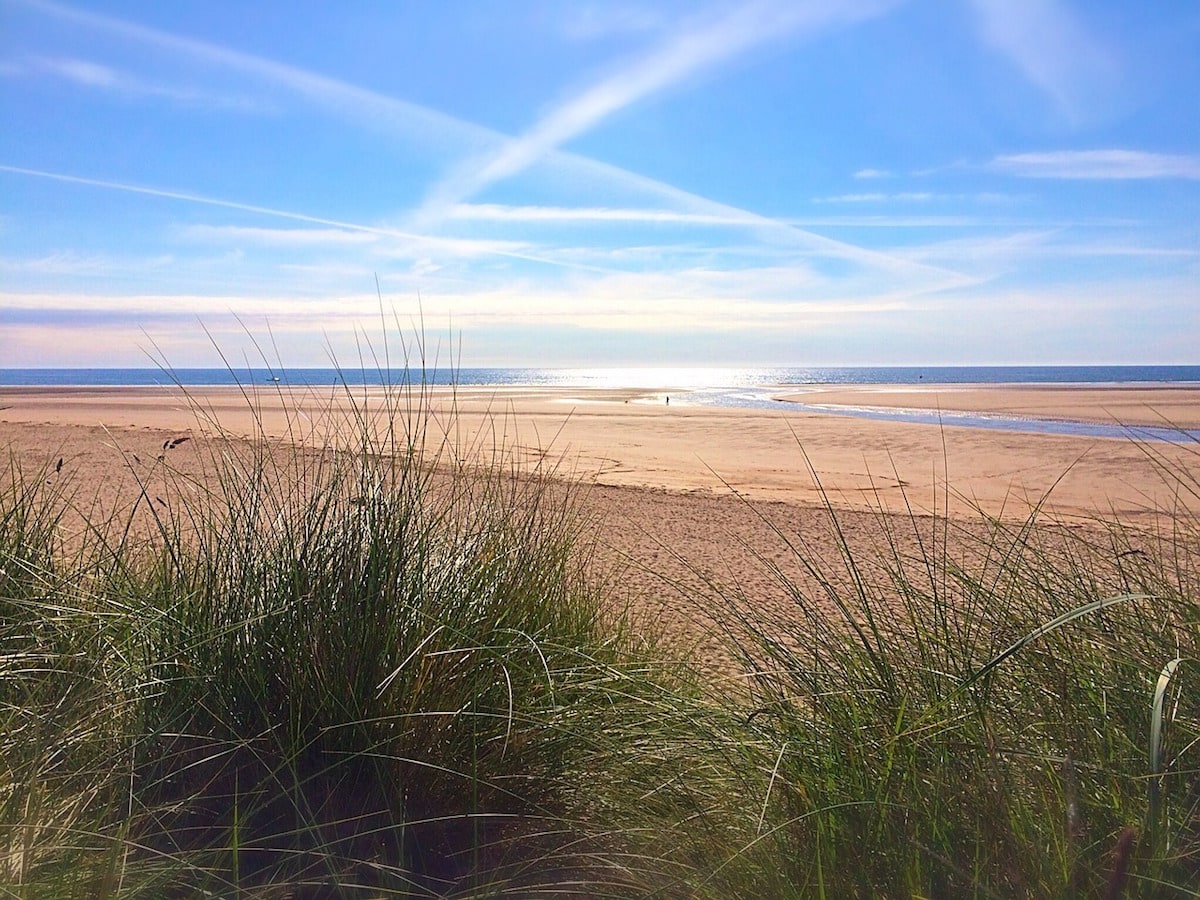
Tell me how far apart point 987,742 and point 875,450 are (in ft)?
60.3

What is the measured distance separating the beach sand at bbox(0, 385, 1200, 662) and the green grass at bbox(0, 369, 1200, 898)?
398 millimetres

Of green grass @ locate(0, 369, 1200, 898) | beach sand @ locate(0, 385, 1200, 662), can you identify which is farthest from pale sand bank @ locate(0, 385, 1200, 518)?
green grass @ locate(0, 369, 1200, 898)

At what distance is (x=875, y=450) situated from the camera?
19594mm

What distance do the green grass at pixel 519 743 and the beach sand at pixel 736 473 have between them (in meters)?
0.40

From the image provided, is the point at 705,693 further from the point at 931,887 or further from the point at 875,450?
the point at 875,450

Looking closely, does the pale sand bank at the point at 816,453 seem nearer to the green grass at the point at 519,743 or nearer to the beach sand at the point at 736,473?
the beach sand at the point at 736,473

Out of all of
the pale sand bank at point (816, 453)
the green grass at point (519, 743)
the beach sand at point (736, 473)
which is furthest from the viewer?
the pale sand bank at point (816, 453)

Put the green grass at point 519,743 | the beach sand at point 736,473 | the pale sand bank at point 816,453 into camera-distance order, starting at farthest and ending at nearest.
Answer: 1. the pale sand bank at point 816,453
2. the beach sand at point 736,473
3. the green grass at point 519,743

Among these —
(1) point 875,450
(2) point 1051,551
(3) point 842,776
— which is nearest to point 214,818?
(3) point 842,776

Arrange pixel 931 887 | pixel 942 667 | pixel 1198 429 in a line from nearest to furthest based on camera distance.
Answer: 1. pixel 931 887
2. pixel 942 667
3. pixel 1198 429

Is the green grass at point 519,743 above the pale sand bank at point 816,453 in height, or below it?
above

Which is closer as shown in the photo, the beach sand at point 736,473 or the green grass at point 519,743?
the green grass at point 519,743

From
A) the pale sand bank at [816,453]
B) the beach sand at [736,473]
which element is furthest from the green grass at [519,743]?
the pale sand bank at [816,453]

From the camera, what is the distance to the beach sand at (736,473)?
615 centimetres
